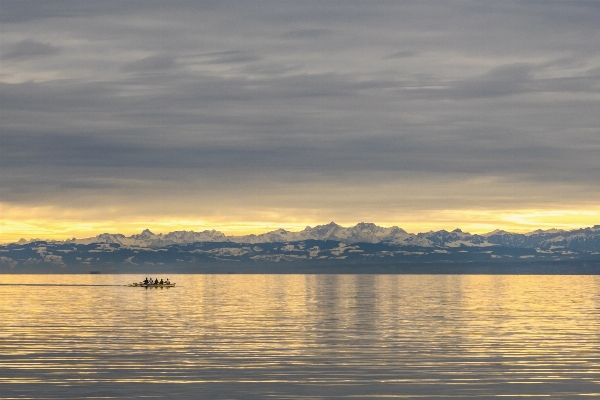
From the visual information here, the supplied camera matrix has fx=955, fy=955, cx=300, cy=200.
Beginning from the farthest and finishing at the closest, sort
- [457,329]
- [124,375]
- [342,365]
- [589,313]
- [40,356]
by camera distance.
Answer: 1. [589,313]
2. [457,329]
3. [40,356]
4. [342,365]
5. [124,375]

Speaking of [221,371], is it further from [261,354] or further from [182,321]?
[182,321]

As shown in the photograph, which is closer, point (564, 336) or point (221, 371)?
point (221, 371)

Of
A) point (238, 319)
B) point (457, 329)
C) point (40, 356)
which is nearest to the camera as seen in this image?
point (40, 356)

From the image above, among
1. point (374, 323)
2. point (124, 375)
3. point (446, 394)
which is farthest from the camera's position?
point (374, 323)

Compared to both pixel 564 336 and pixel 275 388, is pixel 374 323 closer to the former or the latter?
Answer: pixel 564 336

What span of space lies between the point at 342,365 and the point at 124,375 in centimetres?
1114

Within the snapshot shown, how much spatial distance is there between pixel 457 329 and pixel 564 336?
940 centimetres

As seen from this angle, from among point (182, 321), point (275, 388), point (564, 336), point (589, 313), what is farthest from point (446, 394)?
point (589, 313)

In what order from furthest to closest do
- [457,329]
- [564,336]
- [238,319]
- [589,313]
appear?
[589,313] → [238,319] → [457,329] → [564,336]

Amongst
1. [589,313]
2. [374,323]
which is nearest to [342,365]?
[374,323]

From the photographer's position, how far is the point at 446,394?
38.8 meters

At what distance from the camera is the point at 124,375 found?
4434cm

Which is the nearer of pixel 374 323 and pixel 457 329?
pixel 457 329

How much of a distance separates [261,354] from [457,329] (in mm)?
24069
